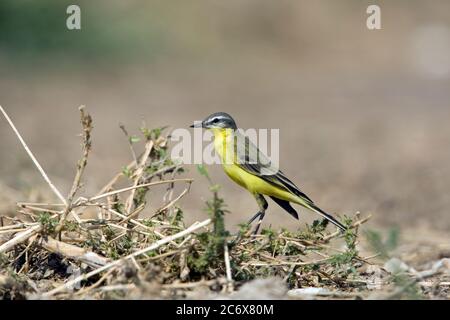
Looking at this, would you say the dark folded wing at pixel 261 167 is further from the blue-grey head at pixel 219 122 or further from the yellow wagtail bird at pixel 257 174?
the blue-grey head at pixel 219 122

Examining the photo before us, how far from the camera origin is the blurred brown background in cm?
1141

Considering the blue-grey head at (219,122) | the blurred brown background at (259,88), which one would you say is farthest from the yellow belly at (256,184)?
the blurred brown background at (259,88)

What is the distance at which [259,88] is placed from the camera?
65.7ft

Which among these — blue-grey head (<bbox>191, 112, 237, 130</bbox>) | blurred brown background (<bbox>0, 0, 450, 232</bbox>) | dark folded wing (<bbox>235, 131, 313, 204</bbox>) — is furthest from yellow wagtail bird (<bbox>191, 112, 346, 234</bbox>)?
blurred brown background (<bbox>0, 0, 450, 232</bbox>)

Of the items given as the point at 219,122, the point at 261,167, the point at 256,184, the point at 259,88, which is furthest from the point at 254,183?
the point at 259,88

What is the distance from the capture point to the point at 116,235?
231 inches

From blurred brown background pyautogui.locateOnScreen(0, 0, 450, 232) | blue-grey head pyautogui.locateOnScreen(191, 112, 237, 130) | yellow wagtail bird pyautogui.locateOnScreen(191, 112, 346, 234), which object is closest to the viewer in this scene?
yellow wagtail bird pyautogui.locateOnScreen(191, 112, 346, 234)

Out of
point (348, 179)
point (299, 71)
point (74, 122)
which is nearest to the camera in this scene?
point (348, 179)

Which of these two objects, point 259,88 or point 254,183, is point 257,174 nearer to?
point 254,183

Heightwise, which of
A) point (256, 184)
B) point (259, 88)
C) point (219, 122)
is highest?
point (259, 88)

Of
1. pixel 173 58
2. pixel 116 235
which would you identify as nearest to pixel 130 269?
pixel 116 235

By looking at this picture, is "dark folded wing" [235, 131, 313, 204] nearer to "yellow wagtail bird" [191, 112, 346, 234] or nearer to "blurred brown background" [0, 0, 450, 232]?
"yellow wagtail bird" [191, 112, 346, 234]
